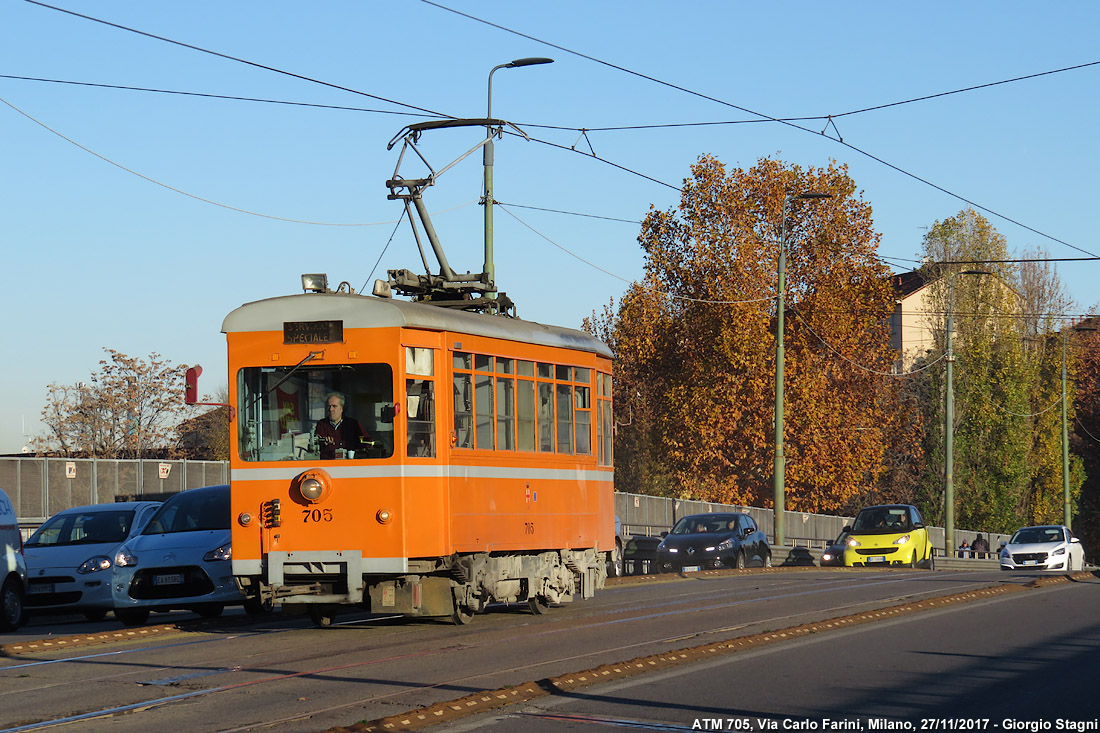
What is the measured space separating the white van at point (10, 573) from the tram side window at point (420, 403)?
638 cm

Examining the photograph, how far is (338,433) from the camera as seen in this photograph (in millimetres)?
14984

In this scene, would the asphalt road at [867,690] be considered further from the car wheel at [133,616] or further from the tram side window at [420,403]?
the car wheel at [133,616]

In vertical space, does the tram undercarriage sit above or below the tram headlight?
below

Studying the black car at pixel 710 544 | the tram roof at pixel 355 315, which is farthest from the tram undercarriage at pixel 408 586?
the black car at pixel 710 544

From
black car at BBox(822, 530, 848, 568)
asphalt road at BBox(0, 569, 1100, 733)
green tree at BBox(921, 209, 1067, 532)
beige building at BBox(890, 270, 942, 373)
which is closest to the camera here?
asphalt road at BBox(0, 569, 1100, 733)

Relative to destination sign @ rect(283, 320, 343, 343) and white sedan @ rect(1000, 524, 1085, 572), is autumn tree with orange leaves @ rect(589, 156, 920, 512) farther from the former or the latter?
destination sign @ rect(283, 320, 343, 343)

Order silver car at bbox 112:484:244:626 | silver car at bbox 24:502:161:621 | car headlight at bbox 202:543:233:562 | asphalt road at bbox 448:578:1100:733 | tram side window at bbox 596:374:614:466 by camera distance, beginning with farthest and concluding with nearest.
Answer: silver car at bbox 24:502:161:621 → tram side window at bbox 596:374:614:466 → car headlight at bbox 202:543:233:562 → silver car at bbox 112:484:244:626 → asphalt road at bbox 448:578:1100:733

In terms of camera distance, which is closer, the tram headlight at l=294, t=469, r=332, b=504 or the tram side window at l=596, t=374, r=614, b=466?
the tram headlight at l=294, t=469, r=332, b=504

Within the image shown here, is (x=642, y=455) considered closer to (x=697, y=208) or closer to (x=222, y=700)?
(x=697, y=208)

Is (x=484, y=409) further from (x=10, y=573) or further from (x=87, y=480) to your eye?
(x=87, y=480)

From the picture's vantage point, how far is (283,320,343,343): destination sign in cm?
1498

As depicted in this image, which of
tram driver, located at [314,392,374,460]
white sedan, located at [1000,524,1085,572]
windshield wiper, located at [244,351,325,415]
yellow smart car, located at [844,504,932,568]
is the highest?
windshield wiper, located at [244,351,325,415]

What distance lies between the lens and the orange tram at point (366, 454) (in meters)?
14.8

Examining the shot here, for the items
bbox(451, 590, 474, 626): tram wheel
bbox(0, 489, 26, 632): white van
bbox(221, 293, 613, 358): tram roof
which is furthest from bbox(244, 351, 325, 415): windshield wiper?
bbox(0, 489, 26, 632): white van
